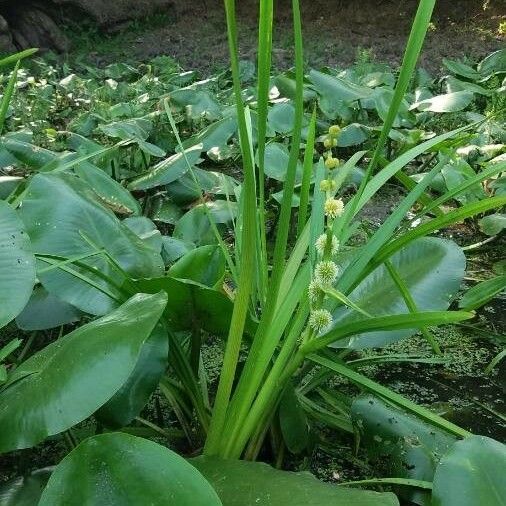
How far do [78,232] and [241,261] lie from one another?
14.0 inches

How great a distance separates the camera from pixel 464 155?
1822 millimetres

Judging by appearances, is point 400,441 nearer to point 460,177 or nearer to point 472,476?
point 472,476

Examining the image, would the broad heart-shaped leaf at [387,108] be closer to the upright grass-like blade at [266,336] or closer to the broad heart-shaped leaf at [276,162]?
the broad heart-shaped leaf at [276,162]

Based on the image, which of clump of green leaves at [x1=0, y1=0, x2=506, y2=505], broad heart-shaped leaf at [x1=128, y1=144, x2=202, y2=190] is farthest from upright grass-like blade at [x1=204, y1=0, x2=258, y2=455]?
broad heart-shaped leaf at [x1=128, y1=144, x2=202, y2=190]

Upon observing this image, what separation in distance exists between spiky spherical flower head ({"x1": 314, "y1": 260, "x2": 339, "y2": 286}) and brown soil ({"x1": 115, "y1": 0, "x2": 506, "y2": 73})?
4.22 m

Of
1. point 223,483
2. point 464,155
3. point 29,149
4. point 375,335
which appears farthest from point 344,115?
point 223,483

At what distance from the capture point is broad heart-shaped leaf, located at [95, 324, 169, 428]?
2.38ft

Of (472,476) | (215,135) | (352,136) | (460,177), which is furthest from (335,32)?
(472,476)

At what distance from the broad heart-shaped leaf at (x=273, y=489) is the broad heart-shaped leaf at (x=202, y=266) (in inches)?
11.5

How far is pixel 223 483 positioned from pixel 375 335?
0.33m

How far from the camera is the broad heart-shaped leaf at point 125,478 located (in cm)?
54

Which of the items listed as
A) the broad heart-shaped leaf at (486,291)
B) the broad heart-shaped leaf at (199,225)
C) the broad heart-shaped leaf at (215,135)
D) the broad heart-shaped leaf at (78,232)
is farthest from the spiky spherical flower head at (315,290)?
the broad heart-shaped leaf at (215,135)

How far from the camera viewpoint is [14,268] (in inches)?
28.8

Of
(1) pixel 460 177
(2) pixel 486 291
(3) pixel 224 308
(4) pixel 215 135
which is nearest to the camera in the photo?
(3) pixel 224 308
